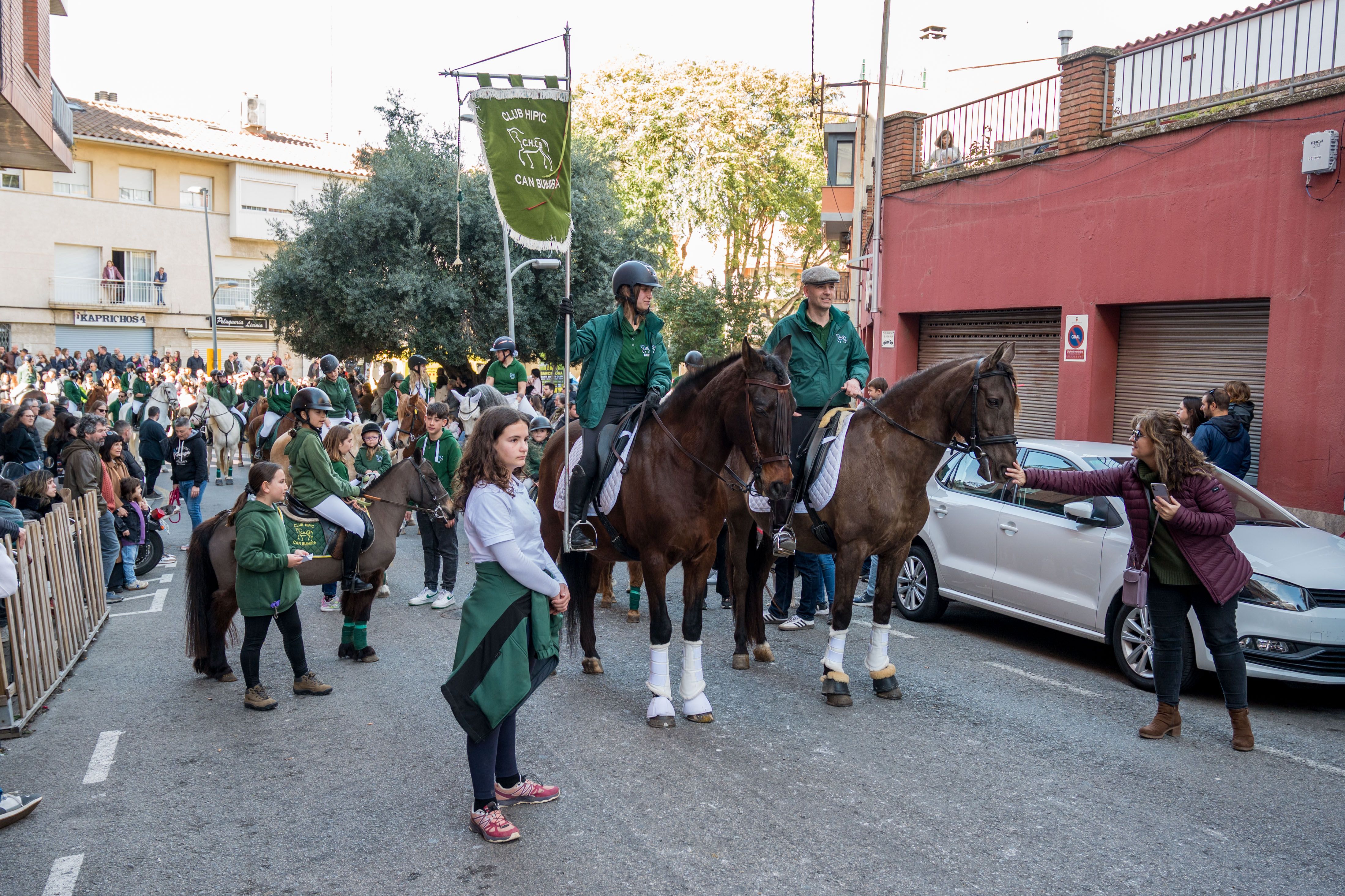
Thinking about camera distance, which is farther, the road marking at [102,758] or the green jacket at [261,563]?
the green jacket at [261,563]

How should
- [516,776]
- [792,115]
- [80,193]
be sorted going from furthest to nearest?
[80,193] < [792,115] < [516,776]

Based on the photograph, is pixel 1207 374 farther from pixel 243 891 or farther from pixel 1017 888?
pixel 243 891

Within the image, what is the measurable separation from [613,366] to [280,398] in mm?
11226

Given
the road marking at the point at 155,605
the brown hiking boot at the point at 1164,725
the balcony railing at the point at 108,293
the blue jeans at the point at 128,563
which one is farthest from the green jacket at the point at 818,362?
the balcony railing at the point at 108,293

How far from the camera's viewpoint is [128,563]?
1043 centimetres

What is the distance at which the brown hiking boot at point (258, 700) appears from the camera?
6.31m

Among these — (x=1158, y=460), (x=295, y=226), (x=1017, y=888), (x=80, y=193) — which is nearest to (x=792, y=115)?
(x=295, y=226)

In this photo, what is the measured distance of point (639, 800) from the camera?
4.86 m

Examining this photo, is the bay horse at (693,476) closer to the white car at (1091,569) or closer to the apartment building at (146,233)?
the white car at (1091,569)

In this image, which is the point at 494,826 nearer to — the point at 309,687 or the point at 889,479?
the point at 309,687

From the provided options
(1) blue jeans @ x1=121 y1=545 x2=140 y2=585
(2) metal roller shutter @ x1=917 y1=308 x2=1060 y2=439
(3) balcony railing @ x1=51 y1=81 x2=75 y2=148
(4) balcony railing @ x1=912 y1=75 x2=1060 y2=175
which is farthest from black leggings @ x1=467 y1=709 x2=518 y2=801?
(3) balcony railing @ x1=51 y1=81 x2=75 y2=148

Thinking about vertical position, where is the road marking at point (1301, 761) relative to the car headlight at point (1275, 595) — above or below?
below

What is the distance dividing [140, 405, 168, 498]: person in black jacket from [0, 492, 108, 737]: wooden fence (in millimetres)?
6068

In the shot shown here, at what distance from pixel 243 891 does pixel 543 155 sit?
15.2ft
